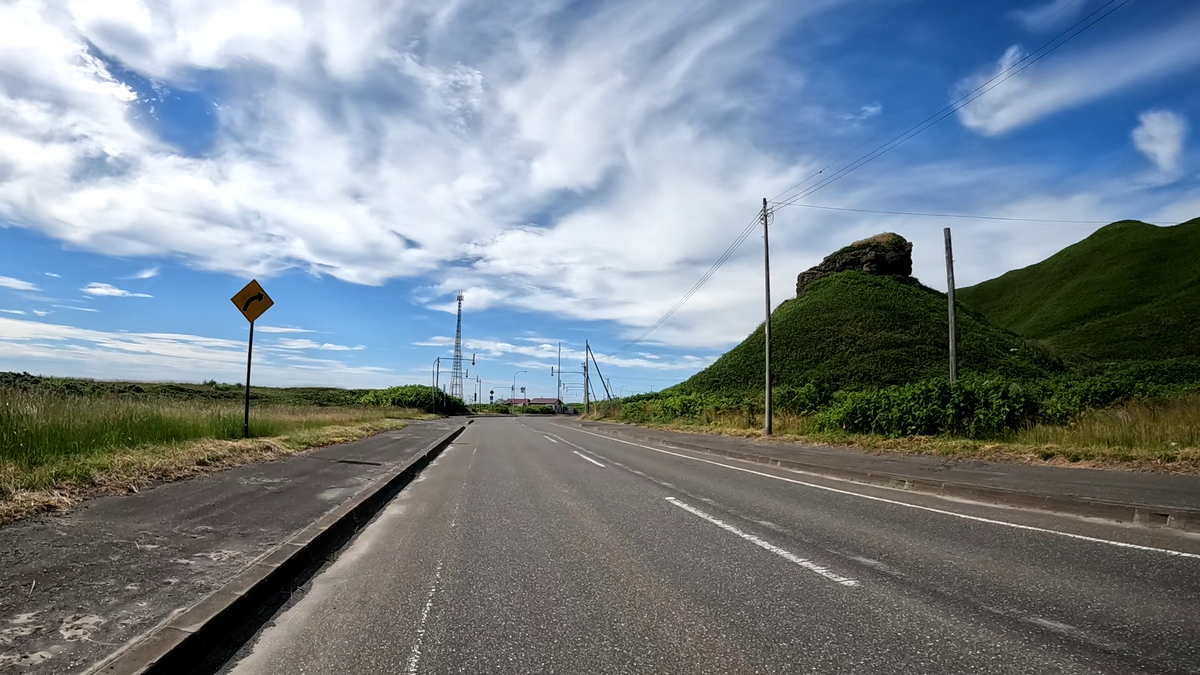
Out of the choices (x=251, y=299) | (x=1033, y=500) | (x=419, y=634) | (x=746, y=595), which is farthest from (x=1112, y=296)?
(x=419, y=634)

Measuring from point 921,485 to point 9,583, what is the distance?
10.2 meters

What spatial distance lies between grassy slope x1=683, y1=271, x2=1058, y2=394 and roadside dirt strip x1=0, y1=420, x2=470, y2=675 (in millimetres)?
41330

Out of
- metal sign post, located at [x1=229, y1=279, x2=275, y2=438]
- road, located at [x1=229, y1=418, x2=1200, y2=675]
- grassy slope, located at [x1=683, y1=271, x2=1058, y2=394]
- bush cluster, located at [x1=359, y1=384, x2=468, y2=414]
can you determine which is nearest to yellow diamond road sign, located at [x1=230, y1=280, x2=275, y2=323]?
metal sign post, located at [x1=229, y1=279, x2=275, y2=438]

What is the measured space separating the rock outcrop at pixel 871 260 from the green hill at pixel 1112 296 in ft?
55.2

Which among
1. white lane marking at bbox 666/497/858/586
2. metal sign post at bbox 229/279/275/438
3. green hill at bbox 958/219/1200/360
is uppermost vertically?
green hill at bbox 958/219/1200/360

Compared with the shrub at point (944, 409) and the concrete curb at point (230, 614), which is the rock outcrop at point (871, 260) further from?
the concrete curb at point (230, 614)

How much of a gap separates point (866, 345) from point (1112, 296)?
54877 millimetres

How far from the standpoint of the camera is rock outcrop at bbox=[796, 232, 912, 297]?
69.5 metres

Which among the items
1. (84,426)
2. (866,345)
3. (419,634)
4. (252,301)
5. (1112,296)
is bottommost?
(419,634)

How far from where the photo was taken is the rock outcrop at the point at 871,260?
228 ft

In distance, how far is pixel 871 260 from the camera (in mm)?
69625

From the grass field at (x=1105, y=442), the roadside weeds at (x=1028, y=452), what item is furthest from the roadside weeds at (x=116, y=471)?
the grass field at (x=1105, y=442)

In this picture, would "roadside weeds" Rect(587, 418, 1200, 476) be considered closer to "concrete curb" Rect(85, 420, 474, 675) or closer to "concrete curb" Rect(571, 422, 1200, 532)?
"concrete curb" Rect(571, 422, 1200, 532)

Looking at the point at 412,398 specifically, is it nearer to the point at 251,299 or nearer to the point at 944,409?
the point at 251,299
